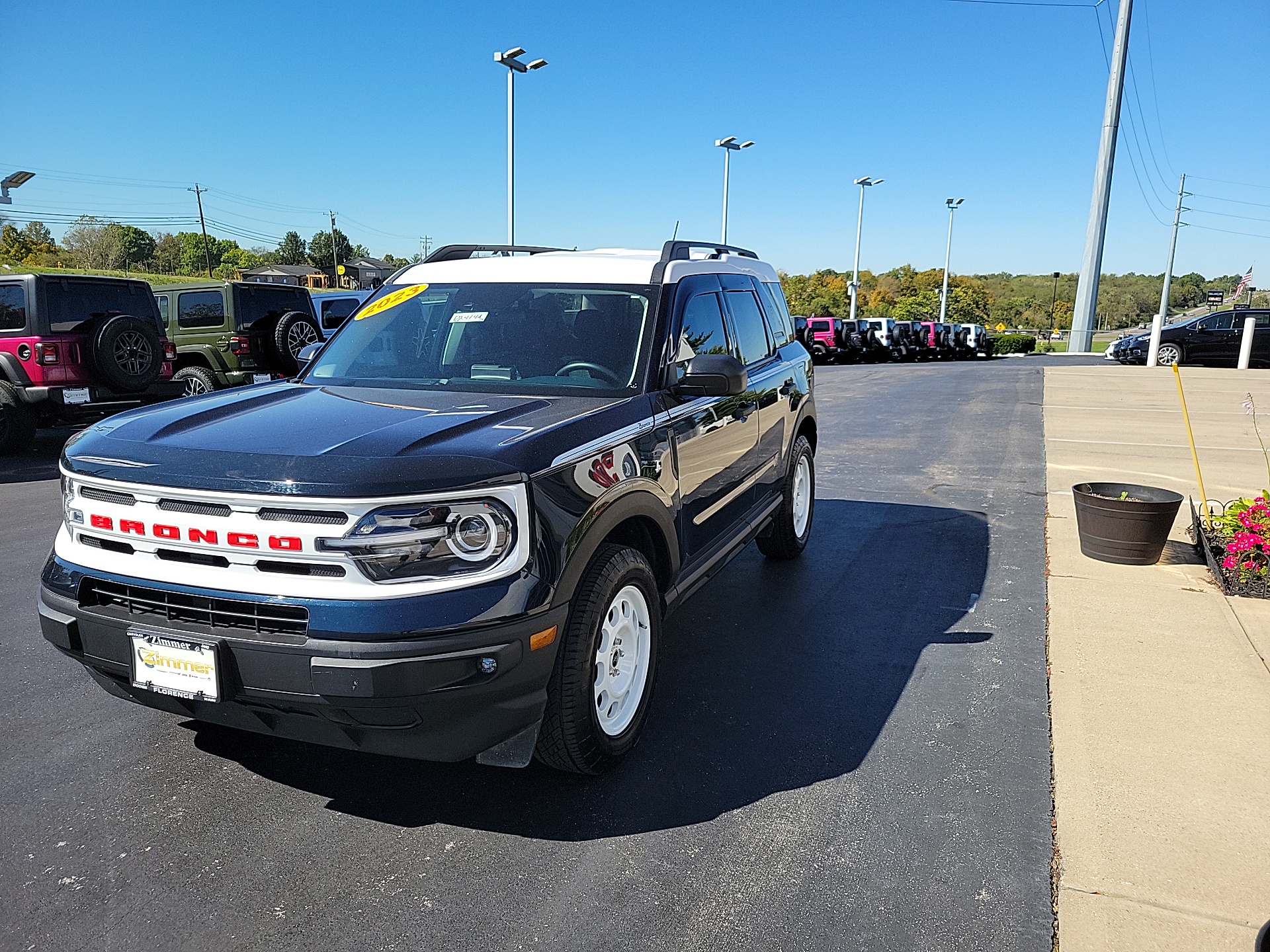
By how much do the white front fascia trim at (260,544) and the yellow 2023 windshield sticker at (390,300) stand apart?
6.44ft

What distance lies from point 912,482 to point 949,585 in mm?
3643

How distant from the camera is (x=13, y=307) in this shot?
10086mm

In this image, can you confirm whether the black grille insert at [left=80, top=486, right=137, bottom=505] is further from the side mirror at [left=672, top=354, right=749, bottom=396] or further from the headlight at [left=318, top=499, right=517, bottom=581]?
the side mirror at [left=672, top=354, right=749, bottom=396]

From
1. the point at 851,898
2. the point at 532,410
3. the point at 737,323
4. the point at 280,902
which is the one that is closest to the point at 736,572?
the point at 737,323

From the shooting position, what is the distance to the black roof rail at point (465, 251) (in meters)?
5.08

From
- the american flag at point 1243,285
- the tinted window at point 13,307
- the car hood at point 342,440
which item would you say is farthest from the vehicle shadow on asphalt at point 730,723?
the american flag at point 1243,285

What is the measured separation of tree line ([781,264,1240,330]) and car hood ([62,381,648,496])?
87.3 metres

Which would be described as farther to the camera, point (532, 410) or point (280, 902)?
point (532, 410)

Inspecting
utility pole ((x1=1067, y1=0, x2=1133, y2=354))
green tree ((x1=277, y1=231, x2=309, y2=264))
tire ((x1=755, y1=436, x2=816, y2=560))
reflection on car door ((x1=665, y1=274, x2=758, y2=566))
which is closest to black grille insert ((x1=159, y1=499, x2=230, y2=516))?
reflection on car door ((x1=665, y1=274, x2=758, y2=566))

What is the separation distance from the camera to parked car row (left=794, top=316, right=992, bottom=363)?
3481 centimetres

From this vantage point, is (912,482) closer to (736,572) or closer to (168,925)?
(736,572)

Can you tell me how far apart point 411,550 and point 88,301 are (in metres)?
10.1

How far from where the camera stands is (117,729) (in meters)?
3.79

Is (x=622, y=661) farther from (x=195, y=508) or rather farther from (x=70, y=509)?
(x=70, y=509)
